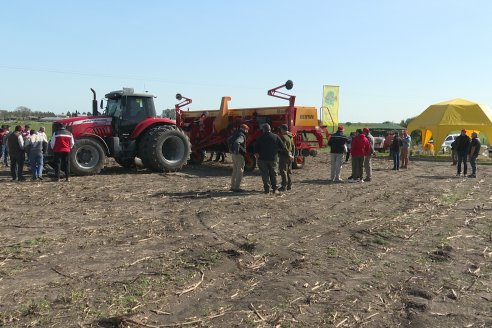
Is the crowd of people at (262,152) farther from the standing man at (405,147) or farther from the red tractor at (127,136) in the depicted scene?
the standing man at (405,147)

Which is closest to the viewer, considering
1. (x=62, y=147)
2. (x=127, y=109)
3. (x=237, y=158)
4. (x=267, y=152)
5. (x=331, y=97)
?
(x=267, y=152)

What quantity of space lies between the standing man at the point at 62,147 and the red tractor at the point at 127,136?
0.75 meters

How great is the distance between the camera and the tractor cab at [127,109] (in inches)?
558

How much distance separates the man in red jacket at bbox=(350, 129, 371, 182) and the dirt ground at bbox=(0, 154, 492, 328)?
106 inches

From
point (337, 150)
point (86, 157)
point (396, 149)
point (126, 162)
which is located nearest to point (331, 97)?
point (396, 149)

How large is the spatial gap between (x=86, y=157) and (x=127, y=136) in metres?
1.40

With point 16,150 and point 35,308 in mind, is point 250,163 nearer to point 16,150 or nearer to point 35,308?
point 16,150

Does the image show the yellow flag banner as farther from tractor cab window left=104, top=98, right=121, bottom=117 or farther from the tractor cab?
tractor cab window left=104, top=98, right=121, bottom=117

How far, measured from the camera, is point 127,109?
1426cm

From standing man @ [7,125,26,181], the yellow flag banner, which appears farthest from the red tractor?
the yellow flag banner

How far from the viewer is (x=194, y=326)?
3.86 meters

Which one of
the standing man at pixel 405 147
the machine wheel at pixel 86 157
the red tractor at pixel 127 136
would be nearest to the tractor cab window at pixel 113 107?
the red tractor at pixel 127 136

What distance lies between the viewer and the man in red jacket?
13.4 metres

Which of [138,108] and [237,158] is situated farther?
[138,108]
